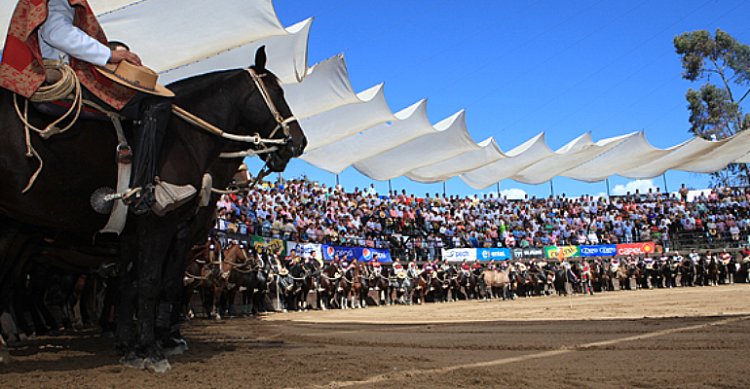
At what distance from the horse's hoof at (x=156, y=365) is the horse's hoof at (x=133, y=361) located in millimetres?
55

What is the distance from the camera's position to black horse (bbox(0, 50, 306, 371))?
4941 mm

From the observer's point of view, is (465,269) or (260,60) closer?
(260,60)

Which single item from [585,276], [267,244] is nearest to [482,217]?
[585,276]

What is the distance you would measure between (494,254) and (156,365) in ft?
99.2

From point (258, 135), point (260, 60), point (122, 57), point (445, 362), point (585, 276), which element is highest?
point (260, 60)

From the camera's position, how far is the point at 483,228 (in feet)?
121

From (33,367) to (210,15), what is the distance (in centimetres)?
1710

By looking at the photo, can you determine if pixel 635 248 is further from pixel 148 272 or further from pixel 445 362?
pixel 148 272

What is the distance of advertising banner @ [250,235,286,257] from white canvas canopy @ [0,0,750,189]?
20.1 ft

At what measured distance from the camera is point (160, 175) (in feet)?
17.4

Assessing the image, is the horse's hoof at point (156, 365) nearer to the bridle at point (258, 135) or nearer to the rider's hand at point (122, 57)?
the bridle at point (258, 135)

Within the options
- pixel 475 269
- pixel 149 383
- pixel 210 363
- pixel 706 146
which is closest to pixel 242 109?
pixel 210 363

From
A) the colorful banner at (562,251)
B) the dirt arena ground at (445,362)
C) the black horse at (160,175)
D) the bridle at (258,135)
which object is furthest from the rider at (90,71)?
the colorful banner at (562,251)

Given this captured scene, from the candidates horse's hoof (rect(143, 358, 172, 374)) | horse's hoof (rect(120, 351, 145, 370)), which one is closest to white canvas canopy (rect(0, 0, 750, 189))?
horse's hoof (rect(120, 351, 145, 370))
